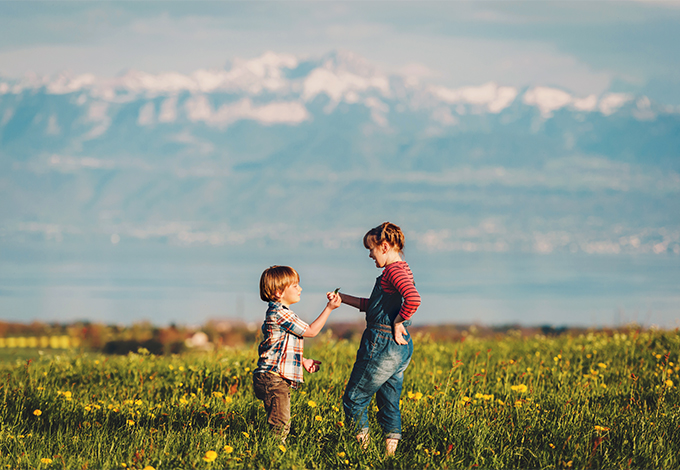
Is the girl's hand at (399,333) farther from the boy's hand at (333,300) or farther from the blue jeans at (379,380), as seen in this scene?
the boy's hand at (333,300)

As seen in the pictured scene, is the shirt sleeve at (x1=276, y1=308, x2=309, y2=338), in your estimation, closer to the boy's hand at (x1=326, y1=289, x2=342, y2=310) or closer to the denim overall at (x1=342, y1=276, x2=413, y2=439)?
the boy's hand at (x1=326, y1=289, x2=342, y2=310)

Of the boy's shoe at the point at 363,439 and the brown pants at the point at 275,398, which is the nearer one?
the boy's shoe at the point at 363,439

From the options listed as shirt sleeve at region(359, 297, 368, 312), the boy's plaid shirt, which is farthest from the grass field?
shirt sleeve at region(359, 297, 368, 312)

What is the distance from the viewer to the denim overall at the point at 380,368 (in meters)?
4.68

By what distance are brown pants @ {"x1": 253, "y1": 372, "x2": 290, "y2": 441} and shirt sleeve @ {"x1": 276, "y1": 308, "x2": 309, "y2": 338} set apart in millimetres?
406

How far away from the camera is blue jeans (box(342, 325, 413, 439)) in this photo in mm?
4676

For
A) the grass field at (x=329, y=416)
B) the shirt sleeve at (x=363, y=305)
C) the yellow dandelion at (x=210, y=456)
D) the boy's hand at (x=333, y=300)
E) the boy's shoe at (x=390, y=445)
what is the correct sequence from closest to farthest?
the yellow dandelion at (x=210, y=456)
the grass field at (x=329, y=416)
the boy's hand at (x=333, y=300)
the boy's shoe at (x=390, y=445)
the shirt sleeve at (x=363, y=305)

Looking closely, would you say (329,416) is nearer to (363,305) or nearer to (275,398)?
(275,398)

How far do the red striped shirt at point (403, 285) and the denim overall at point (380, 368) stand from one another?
8cm

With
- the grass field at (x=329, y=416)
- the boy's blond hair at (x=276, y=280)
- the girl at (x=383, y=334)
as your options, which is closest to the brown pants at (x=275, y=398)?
the grass field at (x=329, y=416)

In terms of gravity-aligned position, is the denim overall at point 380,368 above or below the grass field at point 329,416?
above

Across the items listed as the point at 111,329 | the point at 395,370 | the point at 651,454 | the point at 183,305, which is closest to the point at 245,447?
the point at 395,370

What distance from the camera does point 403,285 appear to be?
450 cm

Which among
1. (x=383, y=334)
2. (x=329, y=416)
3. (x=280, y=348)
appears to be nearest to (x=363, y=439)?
(x=329, y=416)
